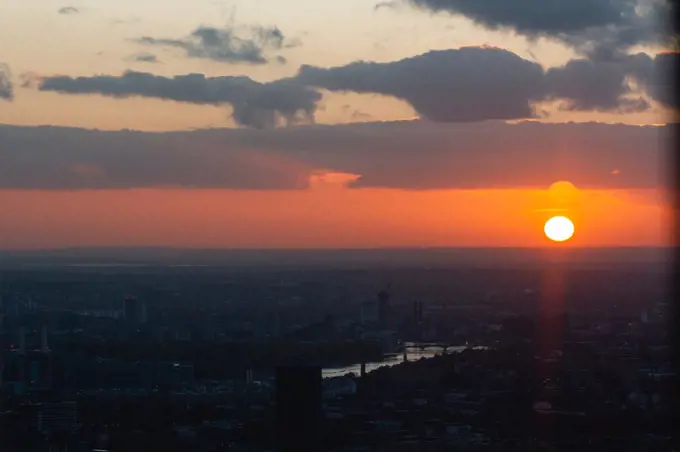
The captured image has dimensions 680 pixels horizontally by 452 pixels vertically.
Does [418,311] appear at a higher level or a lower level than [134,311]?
lower

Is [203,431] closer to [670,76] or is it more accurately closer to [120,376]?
[120,376]

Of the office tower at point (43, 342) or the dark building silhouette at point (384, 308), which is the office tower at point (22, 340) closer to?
the office tower at point (43, 342)

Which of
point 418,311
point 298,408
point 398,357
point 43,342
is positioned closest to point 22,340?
point 43,342

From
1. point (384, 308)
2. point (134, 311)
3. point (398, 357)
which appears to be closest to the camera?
point (398, 357)

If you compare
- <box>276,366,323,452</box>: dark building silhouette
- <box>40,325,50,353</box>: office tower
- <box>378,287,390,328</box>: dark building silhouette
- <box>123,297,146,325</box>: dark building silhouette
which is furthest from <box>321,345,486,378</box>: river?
<box>276,366,323,452</box>: dark building silhouette

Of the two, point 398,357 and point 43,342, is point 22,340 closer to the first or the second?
point 43,342

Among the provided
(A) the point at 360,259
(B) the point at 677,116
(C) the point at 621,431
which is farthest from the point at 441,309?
(B) the point at 677,116

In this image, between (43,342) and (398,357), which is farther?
(398,357)

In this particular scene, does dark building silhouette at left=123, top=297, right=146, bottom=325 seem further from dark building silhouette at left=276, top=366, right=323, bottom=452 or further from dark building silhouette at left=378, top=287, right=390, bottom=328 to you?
dark building silhouette at left=276, top=366, right=323, bottom=452
